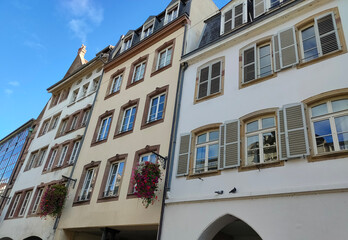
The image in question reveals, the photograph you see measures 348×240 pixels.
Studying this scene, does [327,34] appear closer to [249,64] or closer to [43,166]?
[249,64]

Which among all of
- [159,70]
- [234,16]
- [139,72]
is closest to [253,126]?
[234,16]

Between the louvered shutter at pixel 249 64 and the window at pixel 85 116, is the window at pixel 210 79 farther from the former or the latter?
the window at pixel 85 116

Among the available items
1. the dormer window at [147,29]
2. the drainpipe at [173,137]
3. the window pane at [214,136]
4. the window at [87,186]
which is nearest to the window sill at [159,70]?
the drainpipe at [173,137]

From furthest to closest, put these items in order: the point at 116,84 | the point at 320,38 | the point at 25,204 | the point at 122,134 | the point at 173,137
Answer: the point at 25,204
the point at 116,84
the point at 122,134
the point at 173,137
the point at 320,38

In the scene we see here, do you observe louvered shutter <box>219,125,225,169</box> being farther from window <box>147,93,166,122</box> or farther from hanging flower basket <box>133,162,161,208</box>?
window <box>147,93,166,122</box>

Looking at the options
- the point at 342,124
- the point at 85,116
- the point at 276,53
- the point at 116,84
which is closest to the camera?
the point at 342,124

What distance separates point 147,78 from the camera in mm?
14312

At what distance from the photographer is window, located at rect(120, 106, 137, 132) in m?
13.7

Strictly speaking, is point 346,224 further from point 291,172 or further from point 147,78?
point 147,78

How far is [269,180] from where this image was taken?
24.3 ft

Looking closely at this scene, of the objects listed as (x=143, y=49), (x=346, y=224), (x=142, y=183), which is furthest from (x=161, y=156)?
(x=143, y=49)

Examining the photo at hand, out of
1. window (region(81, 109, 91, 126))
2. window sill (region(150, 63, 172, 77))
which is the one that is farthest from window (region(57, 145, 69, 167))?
window sill (region(150, 63, 172, 77))

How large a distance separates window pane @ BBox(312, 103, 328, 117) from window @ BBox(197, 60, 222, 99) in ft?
→ 11.5

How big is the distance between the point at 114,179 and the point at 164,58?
6320 mm
